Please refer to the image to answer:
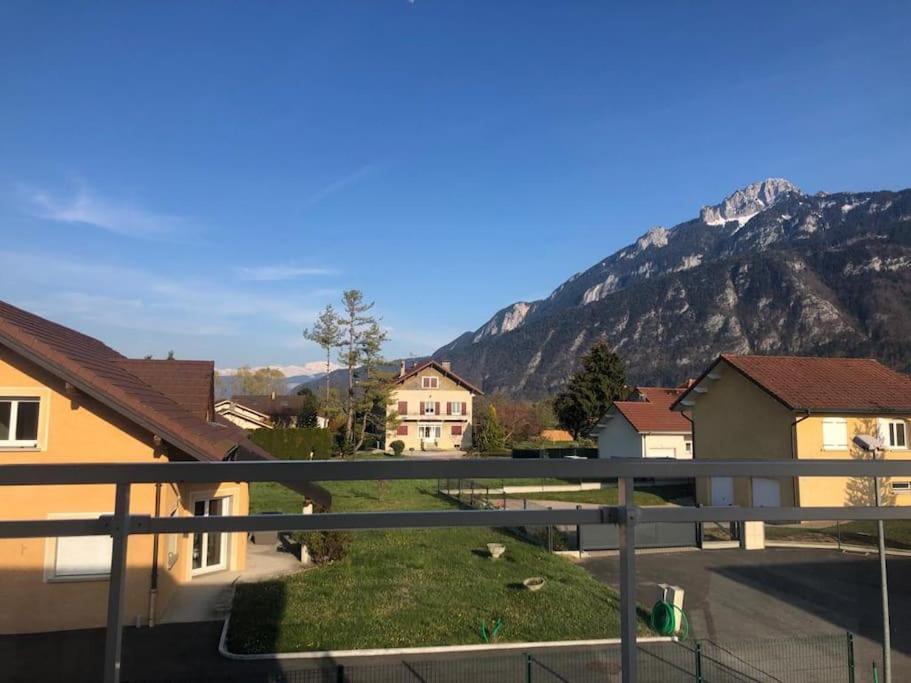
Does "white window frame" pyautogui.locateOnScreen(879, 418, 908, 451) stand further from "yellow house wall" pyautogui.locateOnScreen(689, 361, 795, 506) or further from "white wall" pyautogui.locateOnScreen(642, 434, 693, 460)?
"white wall" pyautogui.locateOnScreen(642, 434, 693, 460)

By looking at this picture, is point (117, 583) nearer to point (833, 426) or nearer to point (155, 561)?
point (155, 561)

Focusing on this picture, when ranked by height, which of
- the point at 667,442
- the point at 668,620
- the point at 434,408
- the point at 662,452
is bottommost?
the point at 662,452

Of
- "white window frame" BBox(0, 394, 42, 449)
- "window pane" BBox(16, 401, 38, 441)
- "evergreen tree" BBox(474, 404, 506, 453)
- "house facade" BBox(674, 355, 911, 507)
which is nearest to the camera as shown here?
"white window frame" BBox(0, 394, 42, 449)

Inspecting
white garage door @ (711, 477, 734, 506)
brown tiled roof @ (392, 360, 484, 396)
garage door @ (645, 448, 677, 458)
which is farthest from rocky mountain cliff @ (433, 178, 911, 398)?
white garage door @ (711, 477, 734, 506)

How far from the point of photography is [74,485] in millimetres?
1621

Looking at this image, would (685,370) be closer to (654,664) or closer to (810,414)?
(810,414)

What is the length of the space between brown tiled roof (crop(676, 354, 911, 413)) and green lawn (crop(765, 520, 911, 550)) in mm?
19737

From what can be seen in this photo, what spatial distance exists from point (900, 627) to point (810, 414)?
66.4ft

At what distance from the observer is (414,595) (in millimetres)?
2053

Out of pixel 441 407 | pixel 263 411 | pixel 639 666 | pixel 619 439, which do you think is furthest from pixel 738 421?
pixel 263 411

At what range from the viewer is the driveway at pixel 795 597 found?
219cm

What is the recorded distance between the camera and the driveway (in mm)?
2189

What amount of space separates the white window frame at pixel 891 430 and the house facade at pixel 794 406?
0.02m

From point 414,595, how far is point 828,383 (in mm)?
23545
